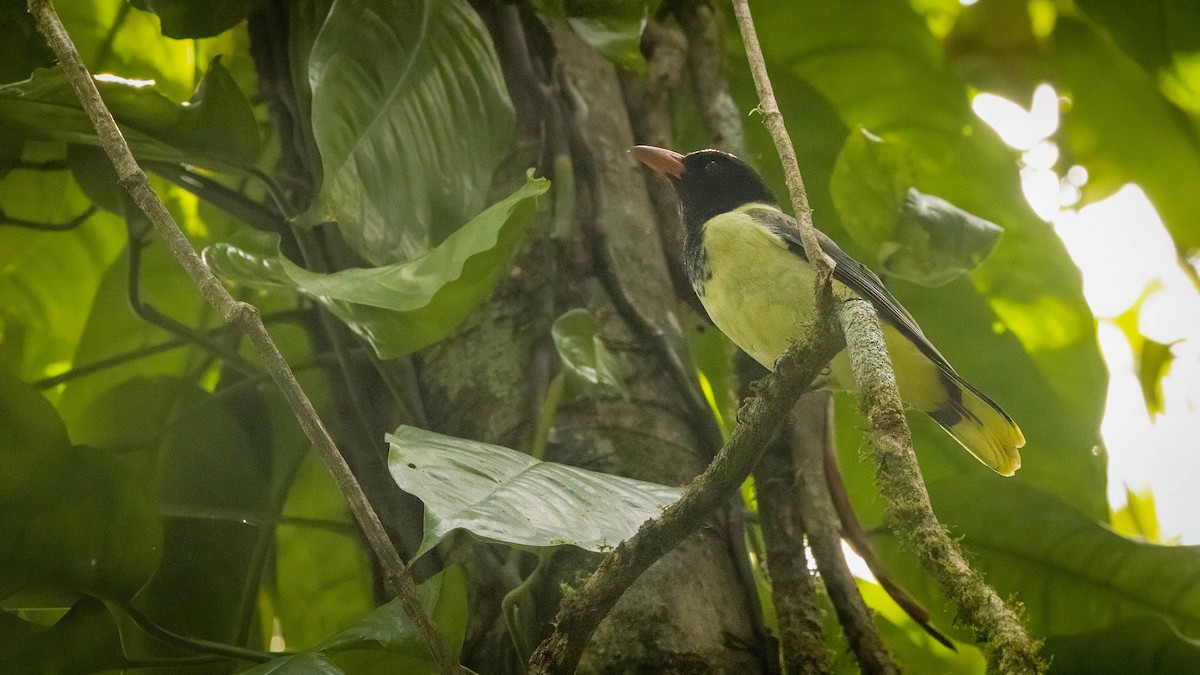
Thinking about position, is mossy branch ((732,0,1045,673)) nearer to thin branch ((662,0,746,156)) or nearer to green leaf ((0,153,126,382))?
thin branch ((662,0,746,156))

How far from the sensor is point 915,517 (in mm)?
701

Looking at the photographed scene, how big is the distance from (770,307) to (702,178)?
388mm

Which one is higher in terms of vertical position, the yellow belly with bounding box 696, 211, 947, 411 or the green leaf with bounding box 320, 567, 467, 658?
the yellow belly with bounding box 696, 211, 947, 411

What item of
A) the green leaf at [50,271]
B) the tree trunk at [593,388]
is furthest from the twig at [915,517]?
the green leaf at [50,271]

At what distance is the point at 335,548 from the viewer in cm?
188

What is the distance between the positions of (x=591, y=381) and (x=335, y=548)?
0.67m

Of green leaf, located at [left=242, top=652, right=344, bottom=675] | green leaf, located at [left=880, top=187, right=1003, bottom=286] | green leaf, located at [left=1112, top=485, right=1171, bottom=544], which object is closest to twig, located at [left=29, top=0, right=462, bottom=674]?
green leaf, located at [left=242, top=652, right=344, bottom=675]

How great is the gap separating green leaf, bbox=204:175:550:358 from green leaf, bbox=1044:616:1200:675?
959 millimetres

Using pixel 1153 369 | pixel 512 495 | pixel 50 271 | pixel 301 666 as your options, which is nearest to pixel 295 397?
pixel 512 495

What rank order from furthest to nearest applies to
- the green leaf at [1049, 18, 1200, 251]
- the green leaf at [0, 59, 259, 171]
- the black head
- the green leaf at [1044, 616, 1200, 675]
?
1. the green leaf at [1049, 18, 1200, 251]
2. the black head
3. the green leaf at [0, 59, 259, 171]
4. the green leaf at [1044, 616, 1200, 675]

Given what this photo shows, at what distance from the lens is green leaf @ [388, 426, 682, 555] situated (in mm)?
979

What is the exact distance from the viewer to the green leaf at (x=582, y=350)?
1.51m

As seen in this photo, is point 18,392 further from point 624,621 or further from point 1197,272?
point 1197,272

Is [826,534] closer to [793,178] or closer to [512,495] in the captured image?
[512,495]
